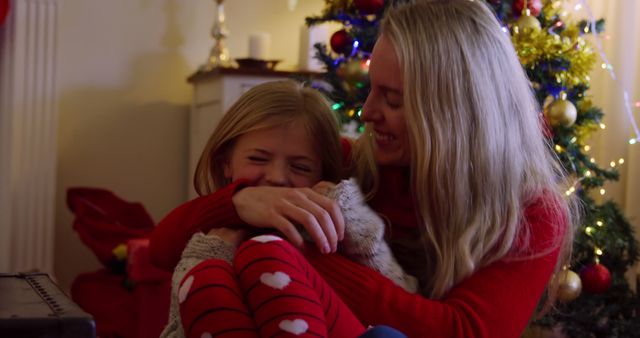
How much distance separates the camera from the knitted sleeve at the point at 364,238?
1162 millimetres

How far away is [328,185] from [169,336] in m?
0.30

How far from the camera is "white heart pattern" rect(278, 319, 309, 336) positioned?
3.12 feet

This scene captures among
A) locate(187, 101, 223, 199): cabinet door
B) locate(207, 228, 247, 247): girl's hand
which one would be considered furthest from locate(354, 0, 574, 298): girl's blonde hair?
locate(187, 101, 223, 199): cabinet door

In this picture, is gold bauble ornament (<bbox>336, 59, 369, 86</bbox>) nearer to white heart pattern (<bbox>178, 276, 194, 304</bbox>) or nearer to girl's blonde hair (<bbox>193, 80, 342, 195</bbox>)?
girl's blonde hair (<bbox>193, 80, 342, 195</bbox>)

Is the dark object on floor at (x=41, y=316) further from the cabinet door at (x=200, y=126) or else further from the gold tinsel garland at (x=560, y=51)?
the cabinet door at (x=200, y=126)

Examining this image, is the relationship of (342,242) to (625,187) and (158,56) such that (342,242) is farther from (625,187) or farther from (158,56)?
(158,56)

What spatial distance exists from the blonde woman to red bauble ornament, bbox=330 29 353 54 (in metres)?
0.99

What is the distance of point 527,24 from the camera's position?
2.16m

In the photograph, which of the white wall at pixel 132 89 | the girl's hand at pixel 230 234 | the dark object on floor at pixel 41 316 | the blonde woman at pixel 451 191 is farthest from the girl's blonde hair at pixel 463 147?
the white wall at pixel 132 89

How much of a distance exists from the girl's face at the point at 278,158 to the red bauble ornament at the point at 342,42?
97 cm

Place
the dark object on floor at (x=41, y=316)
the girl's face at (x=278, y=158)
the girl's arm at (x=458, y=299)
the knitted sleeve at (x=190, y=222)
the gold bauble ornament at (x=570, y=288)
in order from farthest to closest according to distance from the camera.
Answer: the gold bauble ornament at (x=570, y=288) → the girl's face at (x=278, y=158) → the knitted sleeve at (x=190, y=222) → the girl's arm at (x=458, y=299) → the dark object on floor at (x=41, y=316)

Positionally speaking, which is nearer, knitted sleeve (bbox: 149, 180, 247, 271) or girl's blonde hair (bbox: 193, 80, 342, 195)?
knitted sleeve (bbox: 149, 180, 247, 271)

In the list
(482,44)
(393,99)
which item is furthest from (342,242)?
(482,44)

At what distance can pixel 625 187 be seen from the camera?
8.69 feet
